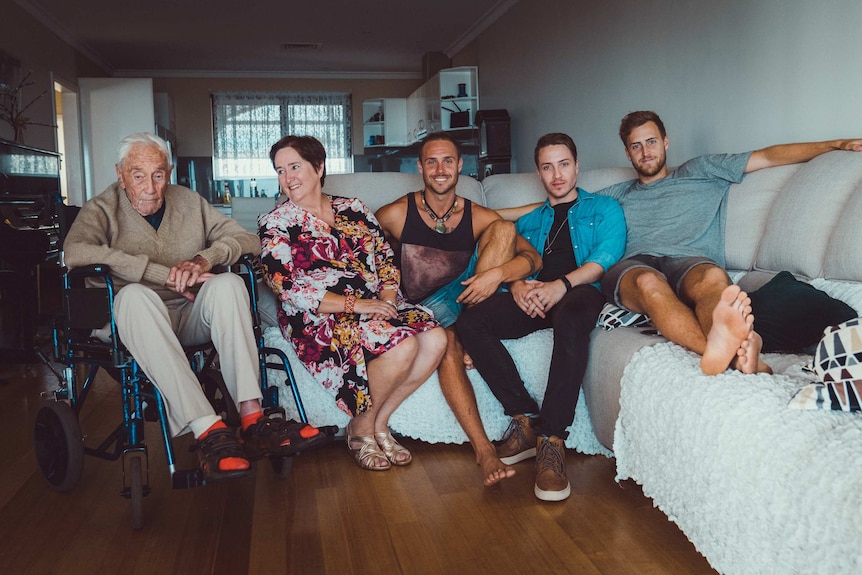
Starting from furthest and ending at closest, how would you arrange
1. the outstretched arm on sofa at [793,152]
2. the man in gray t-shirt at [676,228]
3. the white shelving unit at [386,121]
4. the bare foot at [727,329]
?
the white shelving unit at [386,121]
the outstretched arm on sofa at [793,152]
the man in gray t-shirt at [676,228]
the bare foot at [727,329]

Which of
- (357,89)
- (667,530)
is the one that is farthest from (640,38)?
(357,89)

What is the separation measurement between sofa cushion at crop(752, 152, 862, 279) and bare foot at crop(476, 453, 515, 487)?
1.18m

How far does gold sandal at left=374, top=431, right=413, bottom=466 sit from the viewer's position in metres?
2.45

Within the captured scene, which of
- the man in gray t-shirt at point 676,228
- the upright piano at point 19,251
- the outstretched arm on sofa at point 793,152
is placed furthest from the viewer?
the upright piano at point 19,251

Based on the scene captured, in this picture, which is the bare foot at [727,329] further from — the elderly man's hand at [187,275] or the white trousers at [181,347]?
the elderly man's hand at [187,275]

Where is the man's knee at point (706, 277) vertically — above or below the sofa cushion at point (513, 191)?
below

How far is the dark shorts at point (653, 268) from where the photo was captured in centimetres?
244

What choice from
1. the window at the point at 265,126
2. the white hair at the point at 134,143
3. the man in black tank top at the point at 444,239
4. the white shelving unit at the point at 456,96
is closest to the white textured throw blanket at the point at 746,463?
the man in black tank top at the point at 444,239

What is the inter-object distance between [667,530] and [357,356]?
1069 mm

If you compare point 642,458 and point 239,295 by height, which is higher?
point 239,295

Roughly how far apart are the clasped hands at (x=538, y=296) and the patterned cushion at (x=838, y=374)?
1.04 metres

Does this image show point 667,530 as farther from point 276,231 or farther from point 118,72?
point 118,72

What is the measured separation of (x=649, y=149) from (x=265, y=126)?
909cm

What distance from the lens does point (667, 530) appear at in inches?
75.9
